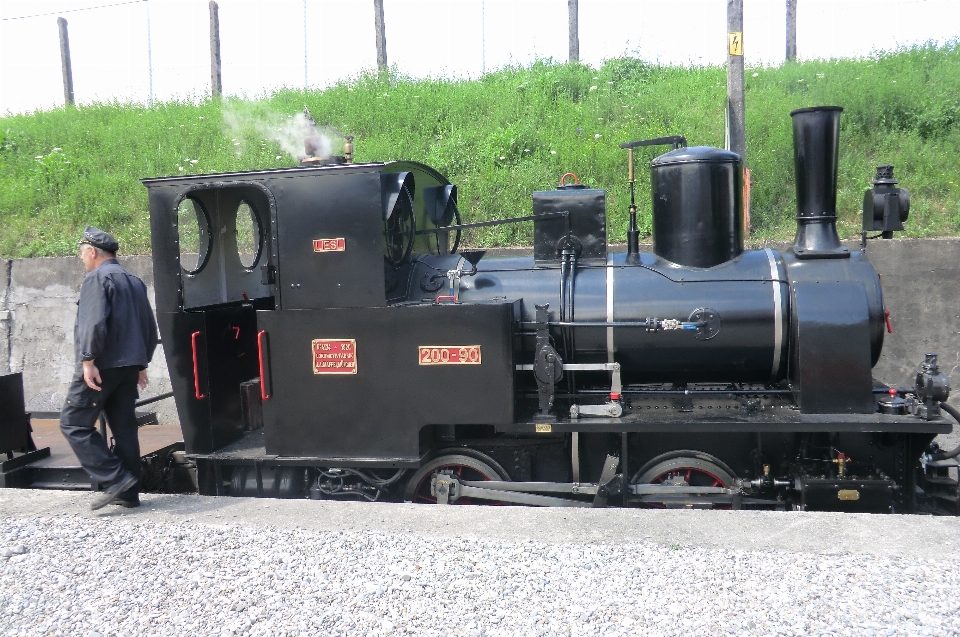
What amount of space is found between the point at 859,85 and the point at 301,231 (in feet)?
28.6

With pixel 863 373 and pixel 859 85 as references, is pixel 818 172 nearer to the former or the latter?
pixel 863 373

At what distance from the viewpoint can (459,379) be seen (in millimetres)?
4477

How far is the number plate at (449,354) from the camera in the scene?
4.45 m

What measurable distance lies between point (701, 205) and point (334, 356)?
2387mm

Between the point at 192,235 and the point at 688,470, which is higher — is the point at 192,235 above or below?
above

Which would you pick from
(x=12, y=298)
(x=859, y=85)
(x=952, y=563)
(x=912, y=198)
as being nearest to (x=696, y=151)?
(x=952, y=563)

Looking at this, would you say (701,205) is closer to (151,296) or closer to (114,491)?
(114,491)

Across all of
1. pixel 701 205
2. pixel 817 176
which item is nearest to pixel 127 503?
pixel 701 205

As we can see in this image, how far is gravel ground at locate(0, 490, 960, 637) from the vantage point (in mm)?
2924

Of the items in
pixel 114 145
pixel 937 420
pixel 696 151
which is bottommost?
pixel 937 420

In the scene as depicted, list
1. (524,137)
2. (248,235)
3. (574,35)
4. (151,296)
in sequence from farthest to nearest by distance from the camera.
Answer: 1. (574,35)
2. (524,137)
3. (151,296)
4. (248,235)

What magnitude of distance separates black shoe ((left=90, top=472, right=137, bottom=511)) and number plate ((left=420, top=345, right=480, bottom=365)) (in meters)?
1.77

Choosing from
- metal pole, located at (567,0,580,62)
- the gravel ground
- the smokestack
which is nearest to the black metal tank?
the smokestack

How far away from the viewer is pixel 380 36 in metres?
13.5
